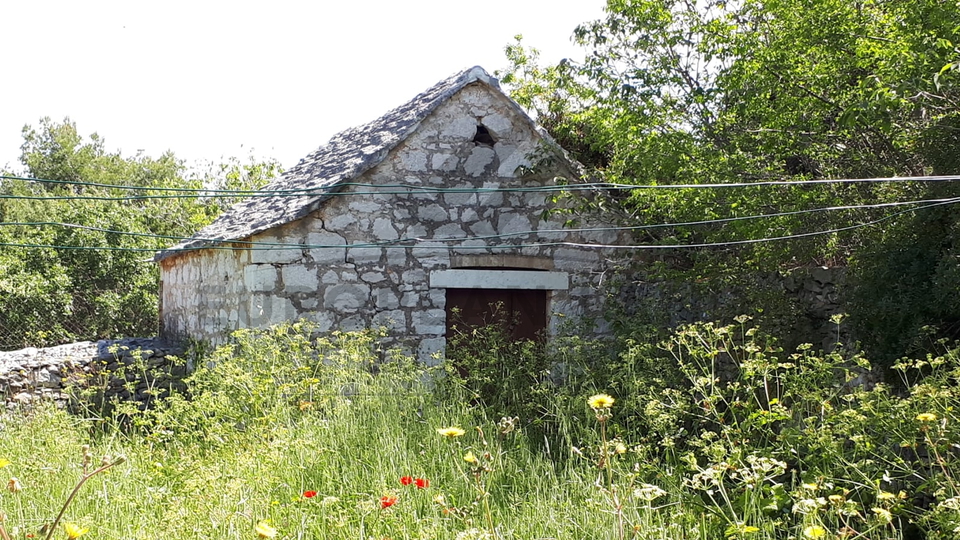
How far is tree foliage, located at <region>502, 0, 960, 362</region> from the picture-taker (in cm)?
630

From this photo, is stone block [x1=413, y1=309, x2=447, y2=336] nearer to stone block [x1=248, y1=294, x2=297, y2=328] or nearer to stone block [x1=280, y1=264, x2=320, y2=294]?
stone block [x1=280, y1=264, x2=320, y2=294]

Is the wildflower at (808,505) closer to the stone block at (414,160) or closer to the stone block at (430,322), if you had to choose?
the stone block at (430,322)

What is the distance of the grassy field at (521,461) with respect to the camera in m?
4.09

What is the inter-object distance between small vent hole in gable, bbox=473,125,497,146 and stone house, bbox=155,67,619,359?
2 cm

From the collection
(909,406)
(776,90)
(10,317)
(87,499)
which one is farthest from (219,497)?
(10,317)

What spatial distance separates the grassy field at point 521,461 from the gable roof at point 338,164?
1964 mm

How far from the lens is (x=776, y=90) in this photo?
293 inches

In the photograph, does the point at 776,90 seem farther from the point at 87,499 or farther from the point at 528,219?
the point at 87,499

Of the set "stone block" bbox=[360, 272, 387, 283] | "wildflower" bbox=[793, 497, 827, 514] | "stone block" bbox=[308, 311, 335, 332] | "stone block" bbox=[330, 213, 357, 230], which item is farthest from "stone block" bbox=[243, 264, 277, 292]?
"wildflower" bbox=[793, 497, 827, 514]

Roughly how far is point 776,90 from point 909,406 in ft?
12.2

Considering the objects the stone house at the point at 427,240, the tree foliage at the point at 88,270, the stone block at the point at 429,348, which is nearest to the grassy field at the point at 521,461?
the stone house at the point at 427,240

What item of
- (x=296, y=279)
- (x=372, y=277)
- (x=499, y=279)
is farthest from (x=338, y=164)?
(x=499, y=279)

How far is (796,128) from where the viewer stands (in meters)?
7.83

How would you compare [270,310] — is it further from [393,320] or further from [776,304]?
[776,304]
